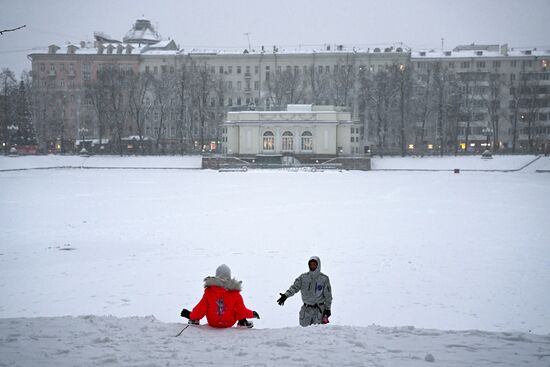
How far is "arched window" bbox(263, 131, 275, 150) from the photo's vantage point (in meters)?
70.0

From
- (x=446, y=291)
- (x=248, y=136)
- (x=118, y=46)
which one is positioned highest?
(x=118, y=46)

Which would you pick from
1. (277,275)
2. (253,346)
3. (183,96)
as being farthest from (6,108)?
(253,346)

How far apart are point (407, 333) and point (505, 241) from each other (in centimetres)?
1099

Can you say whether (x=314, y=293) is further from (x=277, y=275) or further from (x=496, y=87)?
(x=496, y=87)

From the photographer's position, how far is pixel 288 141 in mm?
69875

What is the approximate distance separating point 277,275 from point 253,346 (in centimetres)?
621

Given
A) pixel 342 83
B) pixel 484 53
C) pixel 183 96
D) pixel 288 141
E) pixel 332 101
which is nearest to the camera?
pixel 288 141

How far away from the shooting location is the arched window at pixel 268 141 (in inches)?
2755

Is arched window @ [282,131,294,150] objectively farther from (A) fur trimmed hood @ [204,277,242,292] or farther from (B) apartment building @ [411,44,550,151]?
(A) fur trimmed hood @ [204,277,242,292]

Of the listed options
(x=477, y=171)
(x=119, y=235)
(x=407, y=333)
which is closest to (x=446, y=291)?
(x=407, y=333)

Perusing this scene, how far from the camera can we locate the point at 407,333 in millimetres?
7555

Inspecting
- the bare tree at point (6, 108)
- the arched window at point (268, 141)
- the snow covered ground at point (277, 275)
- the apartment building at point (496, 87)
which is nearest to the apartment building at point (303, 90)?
the apartment building at point (496, 87)

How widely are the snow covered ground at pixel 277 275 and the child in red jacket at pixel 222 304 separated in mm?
210

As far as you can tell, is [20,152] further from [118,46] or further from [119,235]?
[119,235]
